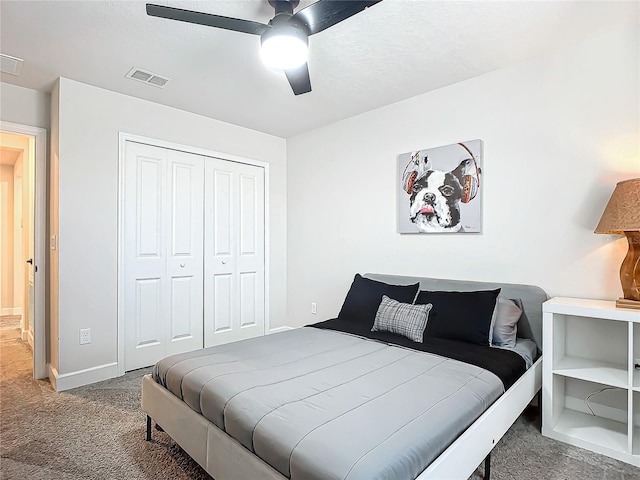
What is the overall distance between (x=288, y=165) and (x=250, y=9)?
2.51 meters

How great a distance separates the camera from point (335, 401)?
1.46m

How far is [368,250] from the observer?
3586 mm

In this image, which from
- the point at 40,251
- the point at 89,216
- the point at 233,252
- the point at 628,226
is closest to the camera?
the point at 628,226

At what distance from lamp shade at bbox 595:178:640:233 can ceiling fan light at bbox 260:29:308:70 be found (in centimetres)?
190

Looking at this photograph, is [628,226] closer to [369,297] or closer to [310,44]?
[369,297]

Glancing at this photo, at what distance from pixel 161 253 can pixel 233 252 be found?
797mm

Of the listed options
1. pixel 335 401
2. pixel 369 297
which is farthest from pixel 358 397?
pixel 369 297

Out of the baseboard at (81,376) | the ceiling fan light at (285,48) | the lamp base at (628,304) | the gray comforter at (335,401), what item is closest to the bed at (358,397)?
the gray comforter at (335,401)

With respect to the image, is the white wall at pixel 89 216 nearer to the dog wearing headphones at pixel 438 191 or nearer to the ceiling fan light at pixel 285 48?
the ceiling fan light at pixel 285 48

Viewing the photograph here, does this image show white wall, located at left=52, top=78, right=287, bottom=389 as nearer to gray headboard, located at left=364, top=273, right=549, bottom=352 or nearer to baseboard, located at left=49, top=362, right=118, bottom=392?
baseboard, located at left=49, top=362, right=118, bottom=392

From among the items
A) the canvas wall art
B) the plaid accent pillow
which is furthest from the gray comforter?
the canvas wall art

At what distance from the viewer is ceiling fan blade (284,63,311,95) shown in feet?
6.82

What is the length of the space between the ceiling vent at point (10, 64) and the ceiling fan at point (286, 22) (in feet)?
5.52

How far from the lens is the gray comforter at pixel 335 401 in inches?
45.8
